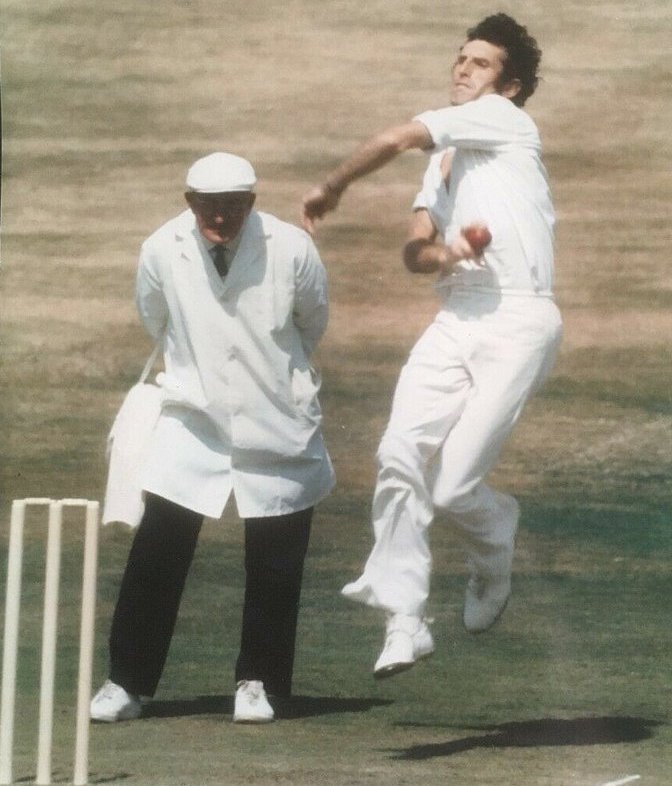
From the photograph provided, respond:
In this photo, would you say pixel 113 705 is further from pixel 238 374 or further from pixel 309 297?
pixel 309 297

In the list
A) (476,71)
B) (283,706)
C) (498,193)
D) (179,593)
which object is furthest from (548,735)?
(476,71)

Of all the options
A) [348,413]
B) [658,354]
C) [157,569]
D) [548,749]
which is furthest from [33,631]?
[658,354]

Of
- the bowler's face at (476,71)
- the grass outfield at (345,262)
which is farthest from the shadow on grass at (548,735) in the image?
the bowler's face at (476,71)

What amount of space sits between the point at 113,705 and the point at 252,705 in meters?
0.33

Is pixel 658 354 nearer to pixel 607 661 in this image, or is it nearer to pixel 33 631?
pixel 607 661

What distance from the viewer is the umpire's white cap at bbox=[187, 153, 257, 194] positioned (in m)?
4.87

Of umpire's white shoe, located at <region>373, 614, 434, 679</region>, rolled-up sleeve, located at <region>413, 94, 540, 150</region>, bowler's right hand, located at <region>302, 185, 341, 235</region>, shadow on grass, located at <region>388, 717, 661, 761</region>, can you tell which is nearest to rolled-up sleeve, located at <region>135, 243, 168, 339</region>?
bowler's right hand, located at <region>302, 185, 341, 235</region>

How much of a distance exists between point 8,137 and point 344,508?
1382 millimetres

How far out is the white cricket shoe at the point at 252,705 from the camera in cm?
484

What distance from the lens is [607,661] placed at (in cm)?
522

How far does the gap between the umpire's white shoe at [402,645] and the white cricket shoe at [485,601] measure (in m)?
0.45

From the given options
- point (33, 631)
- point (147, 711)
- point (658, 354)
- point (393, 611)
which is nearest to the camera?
point (393, 611)

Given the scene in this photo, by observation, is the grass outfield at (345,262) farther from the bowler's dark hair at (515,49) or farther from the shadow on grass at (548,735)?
the shadow on grass at (548,735)

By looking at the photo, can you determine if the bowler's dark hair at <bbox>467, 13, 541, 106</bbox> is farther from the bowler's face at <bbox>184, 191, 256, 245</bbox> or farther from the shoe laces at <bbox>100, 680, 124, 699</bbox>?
the shoe laces at <bbox>100, 680, 124, 699</bbox>
